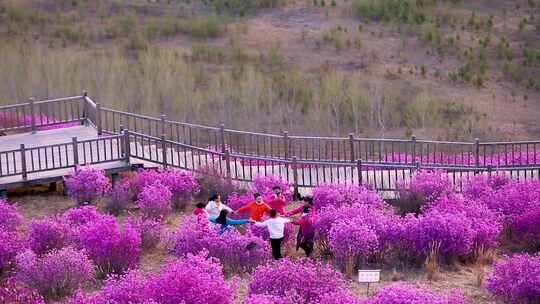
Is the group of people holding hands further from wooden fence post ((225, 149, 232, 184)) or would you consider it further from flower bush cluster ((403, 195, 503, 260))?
wooden fence post ((225, 149, 232, 184))

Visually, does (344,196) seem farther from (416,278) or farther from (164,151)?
(164,151)

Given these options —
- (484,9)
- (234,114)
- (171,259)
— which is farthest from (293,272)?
(484,9)

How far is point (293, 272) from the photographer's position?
52.7 ft

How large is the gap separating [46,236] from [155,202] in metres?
2.80

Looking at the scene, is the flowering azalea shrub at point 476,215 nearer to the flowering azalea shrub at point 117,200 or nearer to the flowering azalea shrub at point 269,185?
the flowering azalea shrub at point 269,185

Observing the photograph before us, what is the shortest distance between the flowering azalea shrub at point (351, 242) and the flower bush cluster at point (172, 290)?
316cm

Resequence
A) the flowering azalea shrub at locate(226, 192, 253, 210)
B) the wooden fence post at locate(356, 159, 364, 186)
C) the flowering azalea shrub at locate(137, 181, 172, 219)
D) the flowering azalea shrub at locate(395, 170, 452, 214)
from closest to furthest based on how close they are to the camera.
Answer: the flowering azalea shrub at locate(226, 192, 253, 210), the flowering azalea shrub at locate(137, 181, 172, 219), the flowering azalea shrub at locate(395, 170, 452, 214), the wooden fence post at locate(356, 159, 364, 186)

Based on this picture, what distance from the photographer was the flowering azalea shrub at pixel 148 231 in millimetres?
20094

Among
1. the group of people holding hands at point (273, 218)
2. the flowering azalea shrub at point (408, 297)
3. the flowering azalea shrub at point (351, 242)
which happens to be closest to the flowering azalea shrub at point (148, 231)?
the group of people holding hands at point (273, 218)

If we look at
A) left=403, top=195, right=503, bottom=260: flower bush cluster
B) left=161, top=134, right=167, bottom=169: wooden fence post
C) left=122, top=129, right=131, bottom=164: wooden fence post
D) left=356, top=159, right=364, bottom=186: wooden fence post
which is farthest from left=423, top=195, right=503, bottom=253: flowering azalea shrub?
left=122, top=129, right=131, bottom=164: wooden fence post

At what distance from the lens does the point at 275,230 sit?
1858 centimetres

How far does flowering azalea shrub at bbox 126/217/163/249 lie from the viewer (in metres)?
20.1

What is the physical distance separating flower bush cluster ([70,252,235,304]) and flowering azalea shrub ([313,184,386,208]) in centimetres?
578

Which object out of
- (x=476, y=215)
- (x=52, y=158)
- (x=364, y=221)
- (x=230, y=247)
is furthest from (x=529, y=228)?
(x=52, y=158)
